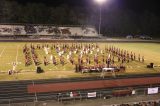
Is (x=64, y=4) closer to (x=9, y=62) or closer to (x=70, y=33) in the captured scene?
(x=70, y=33)

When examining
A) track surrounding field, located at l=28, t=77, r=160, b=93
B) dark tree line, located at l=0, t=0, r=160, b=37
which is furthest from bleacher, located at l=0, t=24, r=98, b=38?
track surrounding field, located at l=28, t=77, r=160, b=93

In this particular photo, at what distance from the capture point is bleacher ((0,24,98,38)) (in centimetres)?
7653

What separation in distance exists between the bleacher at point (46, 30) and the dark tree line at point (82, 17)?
413 cm

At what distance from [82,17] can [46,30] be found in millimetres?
17011

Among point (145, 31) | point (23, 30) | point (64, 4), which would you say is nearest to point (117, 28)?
point (145, 31)

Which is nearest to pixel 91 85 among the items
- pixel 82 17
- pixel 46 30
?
pixel 46 30

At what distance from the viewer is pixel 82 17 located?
92.4 meters

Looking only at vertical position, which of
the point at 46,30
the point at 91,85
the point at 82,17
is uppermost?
the point at 82,17

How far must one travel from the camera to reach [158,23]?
323 ft

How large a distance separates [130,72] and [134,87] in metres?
5.33

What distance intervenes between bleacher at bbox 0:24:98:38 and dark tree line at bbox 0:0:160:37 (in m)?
4.13

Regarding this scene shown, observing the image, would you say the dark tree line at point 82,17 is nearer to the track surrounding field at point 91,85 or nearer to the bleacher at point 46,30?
the bleacher at point 46,30

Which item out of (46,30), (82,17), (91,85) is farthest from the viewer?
(82,17)

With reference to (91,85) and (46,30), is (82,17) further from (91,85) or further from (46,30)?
(91,85)
